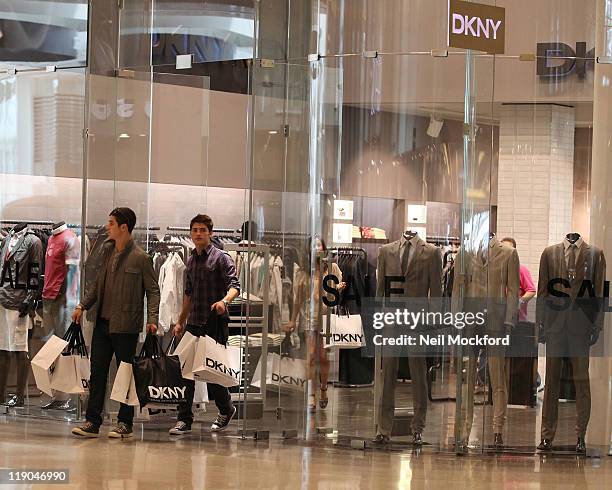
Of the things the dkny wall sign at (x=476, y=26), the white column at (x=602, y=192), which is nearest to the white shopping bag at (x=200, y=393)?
the white column at (x=602, y=192)

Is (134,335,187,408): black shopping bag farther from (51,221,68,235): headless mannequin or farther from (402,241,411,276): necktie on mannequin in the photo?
(402,241,411,276): necktie on mannequin

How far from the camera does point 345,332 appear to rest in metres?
8.12

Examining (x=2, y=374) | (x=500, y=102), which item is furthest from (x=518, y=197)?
(x=2, y=374)

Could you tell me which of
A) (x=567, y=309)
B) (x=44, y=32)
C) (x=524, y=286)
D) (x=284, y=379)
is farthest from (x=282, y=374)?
(x=44, y=32)

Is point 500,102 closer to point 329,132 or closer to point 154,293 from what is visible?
point 329,132

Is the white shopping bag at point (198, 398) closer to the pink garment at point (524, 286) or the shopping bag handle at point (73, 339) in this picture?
the shopping bag handle at point (73, 339)

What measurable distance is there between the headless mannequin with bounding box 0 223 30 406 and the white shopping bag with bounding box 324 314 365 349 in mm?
2850

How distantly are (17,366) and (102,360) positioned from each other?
184 centimetres

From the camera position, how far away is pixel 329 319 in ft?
26.9

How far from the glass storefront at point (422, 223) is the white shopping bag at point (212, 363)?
20 centimetres

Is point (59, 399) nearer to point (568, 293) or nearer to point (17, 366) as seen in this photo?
point (17, 366)

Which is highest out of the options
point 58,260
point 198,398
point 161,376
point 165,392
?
point 58,260

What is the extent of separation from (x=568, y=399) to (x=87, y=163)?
378 centimetres

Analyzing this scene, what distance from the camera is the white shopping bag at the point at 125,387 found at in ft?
26.8
